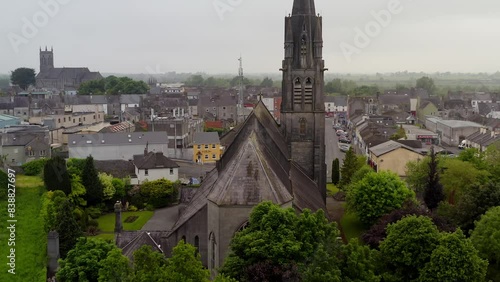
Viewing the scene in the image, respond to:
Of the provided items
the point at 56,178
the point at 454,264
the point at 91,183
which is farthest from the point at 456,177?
the point at 56,178

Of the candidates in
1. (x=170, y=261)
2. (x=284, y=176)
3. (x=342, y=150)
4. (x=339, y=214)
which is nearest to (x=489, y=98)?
(x=342, y=150)

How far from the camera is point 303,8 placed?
3462 centimetres

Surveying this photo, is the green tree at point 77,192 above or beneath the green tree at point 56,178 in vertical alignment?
beneath

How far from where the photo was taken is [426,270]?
2102 centimetres

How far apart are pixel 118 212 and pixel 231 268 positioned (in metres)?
11.6

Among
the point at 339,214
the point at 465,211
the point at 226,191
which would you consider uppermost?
the point at 226,191

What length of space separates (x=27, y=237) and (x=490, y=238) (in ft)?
87.5

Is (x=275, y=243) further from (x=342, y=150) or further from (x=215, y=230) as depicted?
(x=342, y=150)

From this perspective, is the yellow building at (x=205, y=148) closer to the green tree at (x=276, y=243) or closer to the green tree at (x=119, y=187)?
Result: the green tree at (x=119, y=187)

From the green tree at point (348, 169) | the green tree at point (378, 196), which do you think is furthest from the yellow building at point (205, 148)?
the green tree at point (378, 196)

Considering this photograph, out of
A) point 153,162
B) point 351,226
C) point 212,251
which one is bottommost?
point 351,226

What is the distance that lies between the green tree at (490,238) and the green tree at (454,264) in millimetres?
4340

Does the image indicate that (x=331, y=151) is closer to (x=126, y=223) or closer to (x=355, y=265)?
(x=126, y=223)

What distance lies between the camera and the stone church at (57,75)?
161m
